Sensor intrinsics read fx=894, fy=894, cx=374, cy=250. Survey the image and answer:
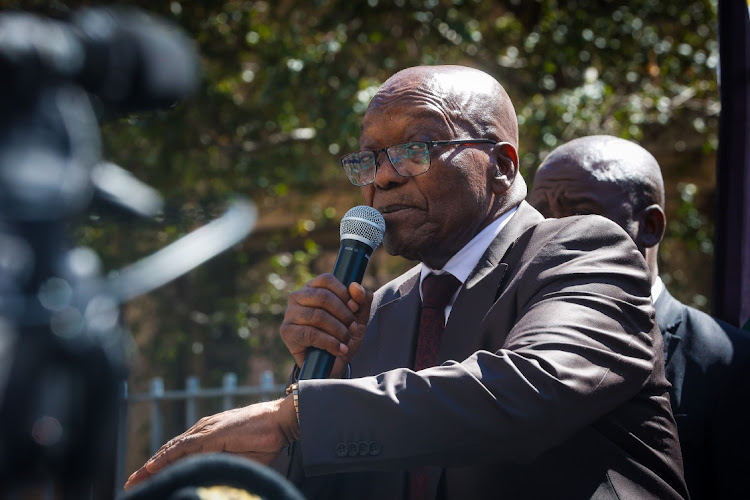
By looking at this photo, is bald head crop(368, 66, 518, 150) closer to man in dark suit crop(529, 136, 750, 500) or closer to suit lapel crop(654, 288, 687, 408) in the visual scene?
man in dark suit crop(529, 136, 750, 500)

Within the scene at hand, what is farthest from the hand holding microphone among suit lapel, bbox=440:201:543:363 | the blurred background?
the blurred background

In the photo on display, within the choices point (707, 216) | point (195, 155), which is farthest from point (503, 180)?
point (707, 216)

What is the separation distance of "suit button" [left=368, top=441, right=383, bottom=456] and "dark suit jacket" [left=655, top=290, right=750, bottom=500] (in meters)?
1.39

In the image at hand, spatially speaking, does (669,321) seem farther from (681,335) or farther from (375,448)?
(375,448)

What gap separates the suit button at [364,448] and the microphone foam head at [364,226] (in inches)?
24.3

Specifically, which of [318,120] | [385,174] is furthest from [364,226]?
[318,120]

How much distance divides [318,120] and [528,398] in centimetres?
591

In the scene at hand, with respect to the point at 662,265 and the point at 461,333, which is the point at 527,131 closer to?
the point at 662,265

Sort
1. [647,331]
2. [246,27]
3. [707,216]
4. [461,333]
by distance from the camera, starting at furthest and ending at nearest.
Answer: [707,216]
[246,27]
[461,333]
[647,331]

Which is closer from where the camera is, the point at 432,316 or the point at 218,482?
the point at 218,482

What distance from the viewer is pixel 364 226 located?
2.36 meters

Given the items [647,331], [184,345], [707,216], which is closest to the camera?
[647,331]

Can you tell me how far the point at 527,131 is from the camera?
7426 millimetres

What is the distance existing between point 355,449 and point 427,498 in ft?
1.31
